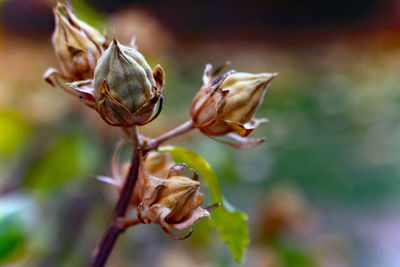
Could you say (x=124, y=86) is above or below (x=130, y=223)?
above

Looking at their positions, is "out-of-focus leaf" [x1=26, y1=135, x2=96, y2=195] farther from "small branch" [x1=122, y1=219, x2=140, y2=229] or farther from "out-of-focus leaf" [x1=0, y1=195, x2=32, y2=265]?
"small branch" [x1=122, y1=219, x2=140, y2=229]

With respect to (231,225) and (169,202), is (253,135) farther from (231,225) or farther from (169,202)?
(169,202)

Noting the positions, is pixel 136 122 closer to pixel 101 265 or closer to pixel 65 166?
pixel 101 265

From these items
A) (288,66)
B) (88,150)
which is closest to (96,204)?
(88,150)

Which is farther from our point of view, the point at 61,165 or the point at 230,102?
the point at 61,165

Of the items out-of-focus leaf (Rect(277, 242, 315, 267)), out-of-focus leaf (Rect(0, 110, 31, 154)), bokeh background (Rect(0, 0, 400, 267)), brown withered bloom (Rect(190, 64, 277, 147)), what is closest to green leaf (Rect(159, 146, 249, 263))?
brown withered bloom (Rect(190, 64, 277, 147))

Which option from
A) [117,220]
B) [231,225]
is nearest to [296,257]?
[231,225]
